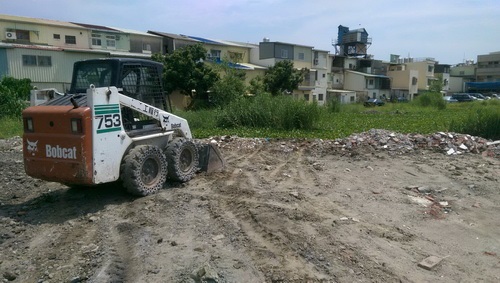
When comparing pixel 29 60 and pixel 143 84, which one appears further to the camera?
pixel 29 60

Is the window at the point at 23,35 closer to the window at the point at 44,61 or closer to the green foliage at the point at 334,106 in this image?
the window at the point at 44,61

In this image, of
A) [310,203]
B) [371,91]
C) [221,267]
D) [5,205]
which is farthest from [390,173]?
[371,91]

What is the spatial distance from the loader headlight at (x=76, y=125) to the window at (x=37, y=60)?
2809cm

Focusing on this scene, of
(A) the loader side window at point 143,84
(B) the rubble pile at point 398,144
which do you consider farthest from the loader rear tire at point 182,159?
(B) the rubble pile at point 398,144

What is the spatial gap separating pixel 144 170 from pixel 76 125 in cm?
150

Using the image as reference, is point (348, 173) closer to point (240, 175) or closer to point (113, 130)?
point (240, 175)

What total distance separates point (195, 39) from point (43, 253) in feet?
130

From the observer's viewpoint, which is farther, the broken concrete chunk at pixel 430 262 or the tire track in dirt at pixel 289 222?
the broken concrete chunk at pixel 430 262

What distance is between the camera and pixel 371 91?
209 ft

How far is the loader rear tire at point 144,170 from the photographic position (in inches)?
249

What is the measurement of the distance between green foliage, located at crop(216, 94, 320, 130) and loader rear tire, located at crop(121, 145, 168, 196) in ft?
33.0

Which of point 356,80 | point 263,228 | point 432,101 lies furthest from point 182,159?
point 356,80

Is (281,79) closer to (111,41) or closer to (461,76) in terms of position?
(111,41)

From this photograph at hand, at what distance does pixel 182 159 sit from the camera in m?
8.02
